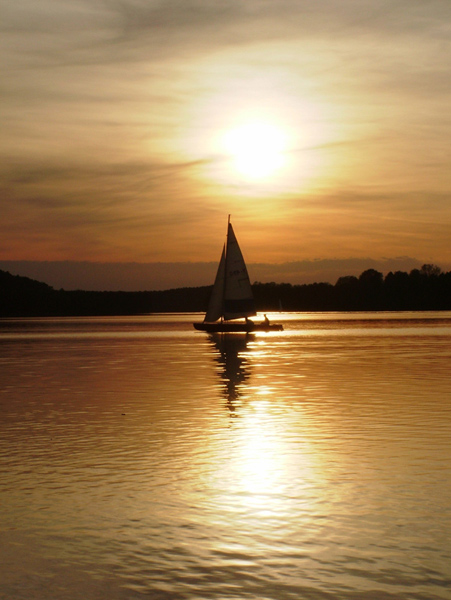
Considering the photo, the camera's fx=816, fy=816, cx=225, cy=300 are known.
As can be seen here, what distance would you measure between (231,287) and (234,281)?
85 centimetres

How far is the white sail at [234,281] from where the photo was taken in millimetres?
103562

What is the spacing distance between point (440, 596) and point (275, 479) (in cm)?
707

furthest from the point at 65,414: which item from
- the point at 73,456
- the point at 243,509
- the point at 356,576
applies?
the point at 356,576

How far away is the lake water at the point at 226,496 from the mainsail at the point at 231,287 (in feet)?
227

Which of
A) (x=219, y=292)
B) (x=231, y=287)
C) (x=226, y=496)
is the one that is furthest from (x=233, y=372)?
(x=219, y=292)

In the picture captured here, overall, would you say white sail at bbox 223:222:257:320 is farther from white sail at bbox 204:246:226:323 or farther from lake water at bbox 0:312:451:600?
lake water at bbox 0:312:451:600

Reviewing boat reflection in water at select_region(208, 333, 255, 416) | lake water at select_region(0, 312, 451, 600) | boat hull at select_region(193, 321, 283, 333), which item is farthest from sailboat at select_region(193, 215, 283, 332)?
lake water at select_region(0, 312, 451, 600)

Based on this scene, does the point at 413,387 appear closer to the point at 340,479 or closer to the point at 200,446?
the point at 200,446

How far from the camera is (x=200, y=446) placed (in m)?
21.4

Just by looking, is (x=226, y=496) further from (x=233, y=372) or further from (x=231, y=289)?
(x=231, y=289)

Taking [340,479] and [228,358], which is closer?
[340,479]

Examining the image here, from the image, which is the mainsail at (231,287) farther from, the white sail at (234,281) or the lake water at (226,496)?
the lake water at (226,496)

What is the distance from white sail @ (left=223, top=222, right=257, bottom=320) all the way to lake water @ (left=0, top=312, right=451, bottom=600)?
69072 millimetres

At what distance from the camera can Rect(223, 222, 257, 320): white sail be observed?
340 ft
